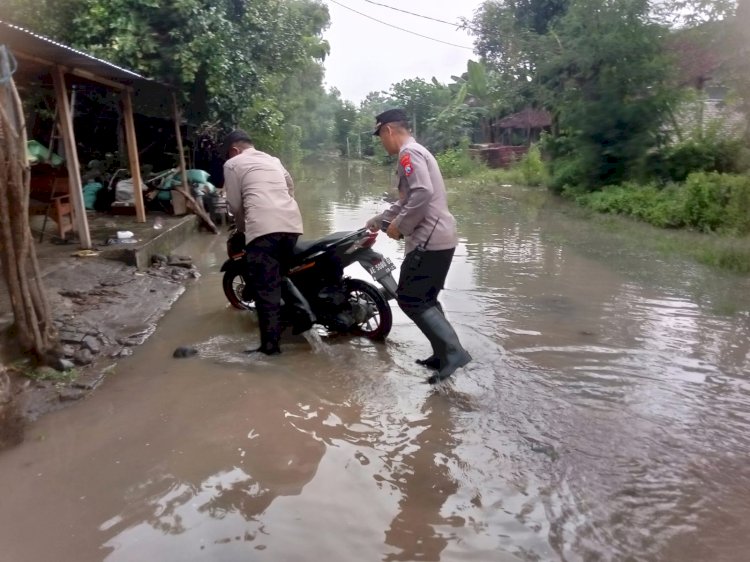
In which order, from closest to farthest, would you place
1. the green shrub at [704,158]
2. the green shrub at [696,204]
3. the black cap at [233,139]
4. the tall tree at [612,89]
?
the black cap at [233,139] → the green shrub at [696,204] → the green shrub at [704,158] → the tall tree at [612,89]

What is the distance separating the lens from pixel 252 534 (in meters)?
2.80

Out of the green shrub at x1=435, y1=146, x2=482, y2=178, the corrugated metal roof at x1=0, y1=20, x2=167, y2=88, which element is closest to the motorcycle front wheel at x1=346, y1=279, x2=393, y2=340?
the corrugated metal roof at x1=0, y1=20, x2=167, y2=88

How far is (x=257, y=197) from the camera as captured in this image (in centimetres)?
492

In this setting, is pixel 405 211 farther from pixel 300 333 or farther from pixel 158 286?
pixel 158 286

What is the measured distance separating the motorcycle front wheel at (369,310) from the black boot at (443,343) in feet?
2.76

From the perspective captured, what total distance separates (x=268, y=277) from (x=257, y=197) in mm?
642

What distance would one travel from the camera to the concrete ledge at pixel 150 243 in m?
7.54

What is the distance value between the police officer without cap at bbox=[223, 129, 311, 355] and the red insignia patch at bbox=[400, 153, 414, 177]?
108cm

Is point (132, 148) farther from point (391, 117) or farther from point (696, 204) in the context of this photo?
point (696, 204)

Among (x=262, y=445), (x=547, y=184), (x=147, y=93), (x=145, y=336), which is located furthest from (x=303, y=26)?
(x=262, y=445)

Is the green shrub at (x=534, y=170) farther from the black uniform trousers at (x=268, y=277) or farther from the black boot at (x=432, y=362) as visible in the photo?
the black uniform trousers at (x=268, y=277)

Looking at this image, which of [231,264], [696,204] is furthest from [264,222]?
[696,204]

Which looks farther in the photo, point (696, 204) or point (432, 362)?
point (696, 204)

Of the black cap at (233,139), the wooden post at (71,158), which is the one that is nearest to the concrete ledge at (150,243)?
the wooden post at (71,158)
